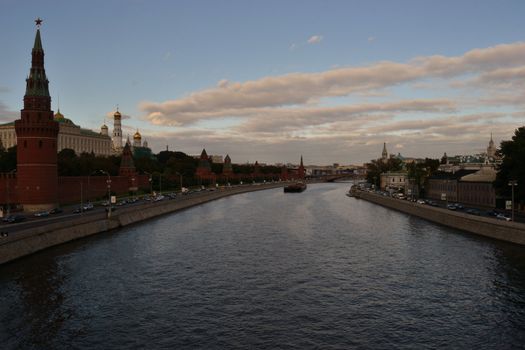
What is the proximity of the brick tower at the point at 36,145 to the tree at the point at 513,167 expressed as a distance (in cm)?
7428

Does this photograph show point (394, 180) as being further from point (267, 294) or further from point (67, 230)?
point (267, 294)

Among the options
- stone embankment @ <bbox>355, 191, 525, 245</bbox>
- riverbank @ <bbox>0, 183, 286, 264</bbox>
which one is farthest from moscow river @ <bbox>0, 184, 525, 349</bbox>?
stone embankment @ <bbox>355, 191, 525, 245</bbox>

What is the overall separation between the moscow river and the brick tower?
25.1 metres

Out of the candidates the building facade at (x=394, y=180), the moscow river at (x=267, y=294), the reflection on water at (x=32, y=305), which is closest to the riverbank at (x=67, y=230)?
the moscow river at (x=267, y=294)

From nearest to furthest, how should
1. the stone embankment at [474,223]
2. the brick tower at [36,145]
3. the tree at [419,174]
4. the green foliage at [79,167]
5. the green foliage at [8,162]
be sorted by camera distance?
the stone embankment at [474,223] < the brick tower at [36,145] < the green foliage at [8,162] < the green foliage at [79,167] < the tree at [419,174]

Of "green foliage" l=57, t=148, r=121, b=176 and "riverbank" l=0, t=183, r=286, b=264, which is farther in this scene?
"green foliage" l=57, t=148, r=121, b=176

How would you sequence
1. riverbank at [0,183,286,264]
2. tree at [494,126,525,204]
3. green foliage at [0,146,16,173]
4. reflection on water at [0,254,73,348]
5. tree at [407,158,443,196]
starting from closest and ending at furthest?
reflection on water at [0,254,73,348]
riverbank at [0,183,286,264]
tree at [494,126,525,204]
green foliage at [0,146,16,173]
tree at [407,158,443,196]

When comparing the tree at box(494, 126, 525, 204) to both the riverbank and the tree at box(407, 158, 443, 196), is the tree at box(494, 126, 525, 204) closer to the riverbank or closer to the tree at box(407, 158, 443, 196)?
the tree at box(407, 158, 443, 196)

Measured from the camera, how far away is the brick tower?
76.4m

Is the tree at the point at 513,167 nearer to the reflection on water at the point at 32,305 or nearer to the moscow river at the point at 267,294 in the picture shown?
the moscow river at the point at 267,294

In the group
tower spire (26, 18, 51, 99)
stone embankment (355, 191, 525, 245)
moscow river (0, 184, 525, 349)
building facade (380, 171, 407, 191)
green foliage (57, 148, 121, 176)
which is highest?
tower spire (26, 18, 51, 99)

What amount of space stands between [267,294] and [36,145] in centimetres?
5919

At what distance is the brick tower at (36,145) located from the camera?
251 feet

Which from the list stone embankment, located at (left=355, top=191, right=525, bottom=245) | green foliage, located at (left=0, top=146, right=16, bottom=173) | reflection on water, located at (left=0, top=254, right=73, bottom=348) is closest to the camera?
reflection on water, located at (left=0, top=254, right=73, bottom=348)
